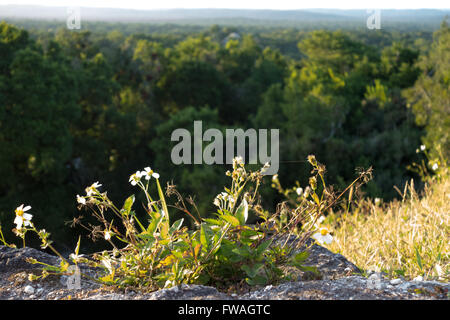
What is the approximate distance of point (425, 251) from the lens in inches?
85.1

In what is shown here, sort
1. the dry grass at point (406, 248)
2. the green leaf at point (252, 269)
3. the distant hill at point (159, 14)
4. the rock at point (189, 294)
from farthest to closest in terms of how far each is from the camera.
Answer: the distant hill at point (159, 14), the dry grass at point (406, 248), the green leaf at point (252, 269), the rock at point (189, 294)

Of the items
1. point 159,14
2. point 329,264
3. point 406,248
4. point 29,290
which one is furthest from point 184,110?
point 29,290

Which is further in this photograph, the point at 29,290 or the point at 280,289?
the point at 29,290

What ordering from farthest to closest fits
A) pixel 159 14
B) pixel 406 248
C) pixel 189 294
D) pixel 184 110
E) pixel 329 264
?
pixel 159 14, pixel 184 110, pixel 406 248, pixel 329 264, pixel 189 294

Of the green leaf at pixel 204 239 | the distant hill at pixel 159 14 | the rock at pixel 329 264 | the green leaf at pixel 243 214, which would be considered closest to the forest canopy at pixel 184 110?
the distant hill at pixel 159 14

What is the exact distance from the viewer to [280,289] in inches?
60.0

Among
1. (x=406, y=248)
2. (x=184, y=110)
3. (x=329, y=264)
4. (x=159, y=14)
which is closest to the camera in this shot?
(x=329, y=264)

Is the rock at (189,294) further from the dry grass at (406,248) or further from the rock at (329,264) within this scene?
the dry grass at (406,248)

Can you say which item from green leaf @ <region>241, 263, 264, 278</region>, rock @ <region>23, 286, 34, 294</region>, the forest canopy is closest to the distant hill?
the forest canopy

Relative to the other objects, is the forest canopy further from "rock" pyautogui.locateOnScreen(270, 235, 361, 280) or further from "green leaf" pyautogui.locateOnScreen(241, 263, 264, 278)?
"green leaf" pyautogui.locateOnScreen(241, 263, 264, 278)

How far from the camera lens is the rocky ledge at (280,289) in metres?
1.46

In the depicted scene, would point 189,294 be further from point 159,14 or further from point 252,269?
point 159,14
